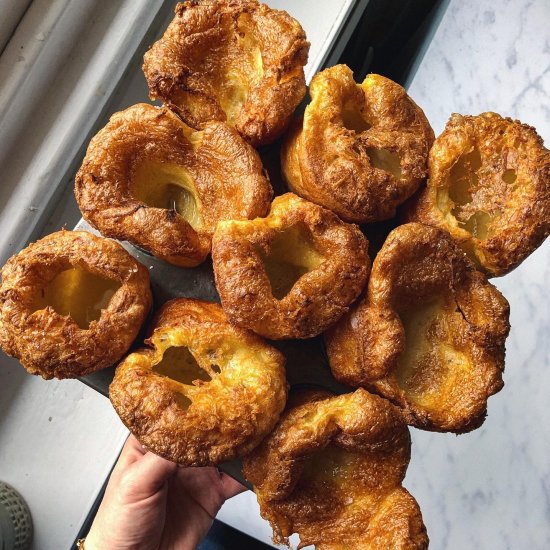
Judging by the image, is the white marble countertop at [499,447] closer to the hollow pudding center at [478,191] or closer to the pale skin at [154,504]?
the pale skin at [154,504]

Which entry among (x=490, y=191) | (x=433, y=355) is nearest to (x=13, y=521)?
(x=433, y=355)

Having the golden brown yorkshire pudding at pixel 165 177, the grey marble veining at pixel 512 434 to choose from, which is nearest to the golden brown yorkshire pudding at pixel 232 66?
the golden brown yorkshire pudding at pixel 165 177

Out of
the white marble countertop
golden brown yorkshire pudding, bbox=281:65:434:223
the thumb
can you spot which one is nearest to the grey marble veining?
the white marble countertop

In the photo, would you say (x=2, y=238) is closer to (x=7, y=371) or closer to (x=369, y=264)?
(x=7, y=371)

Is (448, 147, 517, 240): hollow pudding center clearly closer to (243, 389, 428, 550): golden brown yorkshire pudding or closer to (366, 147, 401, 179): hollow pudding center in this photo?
(366, 147, 401, 179): hollow pudding center

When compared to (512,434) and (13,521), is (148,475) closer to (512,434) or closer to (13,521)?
(13,521)
